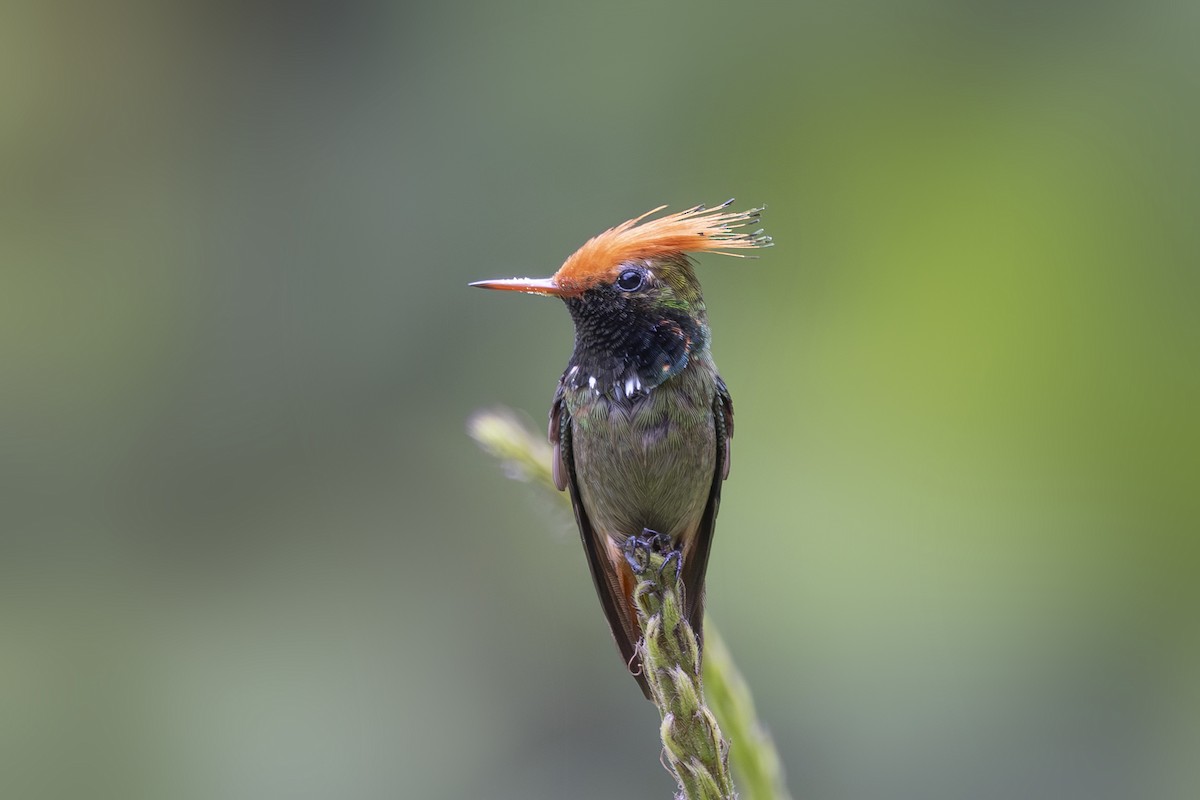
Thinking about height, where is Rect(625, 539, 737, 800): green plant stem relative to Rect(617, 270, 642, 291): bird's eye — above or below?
below

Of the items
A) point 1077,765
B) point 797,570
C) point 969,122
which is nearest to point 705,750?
point 797,570

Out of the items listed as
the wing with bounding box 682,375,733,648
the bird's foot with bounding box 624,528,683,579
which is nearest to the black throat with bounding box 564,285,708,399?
the wing with bounding box 682,375,733,648

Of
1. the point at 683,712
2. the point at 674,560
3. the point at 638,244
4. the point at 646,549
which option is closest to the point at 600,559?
the point at 646,549

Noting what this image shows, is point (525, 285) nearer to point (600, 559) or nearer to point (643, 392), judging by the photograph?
point (643, 392)

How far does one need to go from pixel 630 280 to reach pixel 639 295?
42 millimetres

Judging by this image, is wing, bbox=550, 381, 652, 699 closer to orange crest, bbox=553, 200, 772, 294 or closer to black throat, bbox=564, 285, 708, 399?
black throat, bbox=564, 285, 708, 399

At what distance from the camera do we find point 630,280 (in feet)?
8.56

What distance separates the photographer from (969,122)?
18.0ft

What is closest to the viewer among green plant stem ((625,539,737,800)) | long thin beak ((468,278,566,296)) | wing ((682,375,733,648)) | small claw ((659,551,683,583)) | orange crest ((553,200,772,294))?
green plant stem ((625,539,737,800))

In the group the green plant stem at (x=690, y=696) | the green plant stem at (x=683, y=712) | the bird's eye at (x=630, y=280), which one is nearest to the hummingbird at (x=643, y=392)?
the bird's eye at (x=630, y=280)

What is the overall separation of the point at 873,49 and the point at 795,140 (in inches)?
24.4

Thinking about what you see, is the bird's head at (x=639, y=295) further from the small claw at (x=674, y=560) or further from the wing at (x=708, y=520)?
the small claw at (x=674, y=560)

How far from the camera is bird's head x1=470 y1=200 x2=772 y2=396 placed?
2547 millimetres

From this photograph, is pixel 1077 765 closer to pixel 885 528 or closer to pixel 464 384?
pixel 885 528
